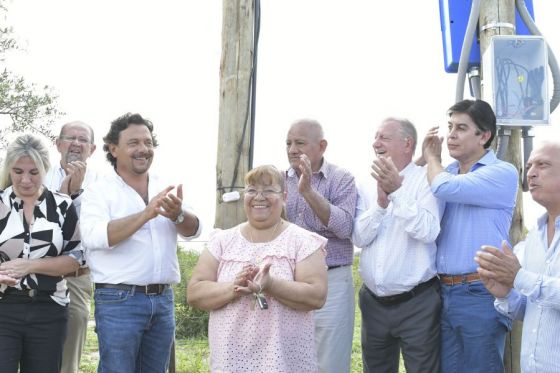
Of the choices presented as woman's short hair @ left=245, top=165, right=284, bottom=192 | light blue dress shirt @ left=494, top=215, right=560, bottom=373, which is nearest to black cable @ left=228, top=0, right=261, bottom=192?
woman's short hair @ left=245, top=165, right=284, bottom=192

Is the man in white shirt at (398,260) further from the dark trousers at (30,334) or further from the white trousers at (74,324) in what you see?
the white trousers at (74,324)

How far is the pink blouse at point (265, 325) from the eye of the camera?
362cm

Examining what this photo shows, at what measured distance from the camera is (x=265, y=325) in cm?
364

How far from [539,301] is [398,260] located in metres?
1.00

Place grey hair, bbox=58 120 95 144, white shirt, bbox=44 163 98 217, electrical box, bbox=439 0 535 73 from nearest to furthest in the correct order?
electrical box, bbox=439 0 535 73 < white shirt, bbox=44 163 98 217 < grey hair, bbox=58 120 95 144


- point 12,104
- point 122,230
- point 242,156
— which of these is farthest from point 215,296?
point 12,104

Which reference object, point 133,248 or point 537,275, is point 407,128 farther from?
point 133,248

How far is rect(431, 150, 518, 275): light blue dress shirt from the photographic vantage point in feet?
13.0

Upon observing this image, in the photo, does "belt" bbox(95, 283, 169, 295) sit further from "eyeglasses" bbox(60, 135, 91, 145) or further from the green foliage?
the green foliage

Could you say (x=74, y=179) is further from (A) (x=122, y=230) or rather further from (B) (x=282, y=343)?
(B) (x=282, y=343)

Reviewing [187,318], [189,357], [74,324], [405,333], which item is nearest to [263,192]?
[405,333]

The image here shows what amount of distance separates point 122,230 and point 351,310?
165cm

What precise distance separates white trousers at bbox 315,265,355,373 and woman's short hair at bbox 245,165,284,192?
105 centimetres

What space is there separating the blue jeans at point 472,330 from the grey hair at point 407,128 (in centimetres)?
97
